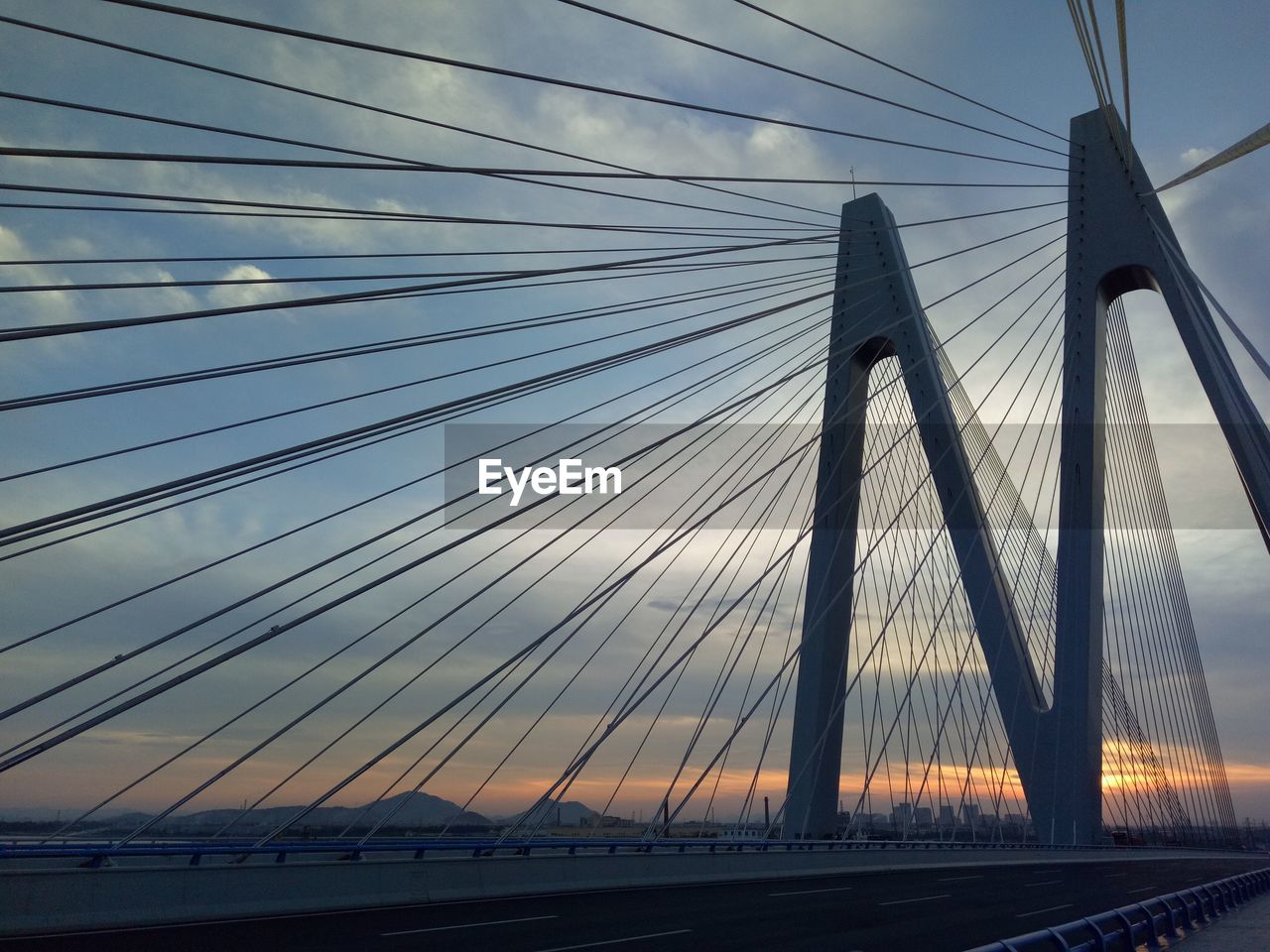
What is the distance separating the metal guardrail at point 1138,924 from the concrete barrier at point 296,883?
6.69m

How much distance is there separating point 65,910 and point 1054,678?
1958 centimetres

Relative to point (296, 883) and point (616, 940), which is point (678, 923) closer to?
point (616, 940)

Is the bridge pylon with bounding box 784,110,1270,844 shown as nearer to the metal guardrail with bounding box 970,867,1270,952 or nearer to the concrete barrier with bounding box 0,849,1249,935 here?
the concrete barrier with bounding box 0,849,1249,935

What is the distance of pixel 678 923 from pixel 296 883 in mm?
4133

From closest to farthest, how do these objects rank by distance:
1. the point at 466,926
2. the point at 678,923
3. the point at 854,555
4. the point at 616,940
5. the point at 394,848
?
the point at 616,940 < the point at 466,926 < the point at 678,923 < the point at 394,848 < the point at 854,555

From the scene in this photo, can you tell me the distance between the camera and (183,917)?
10.1 metres

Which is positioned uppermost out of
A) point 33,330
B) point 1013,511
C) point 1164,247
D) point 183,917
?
point 1164,247

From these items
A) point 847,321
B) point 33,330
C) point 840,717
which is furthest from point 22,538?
point 847,321

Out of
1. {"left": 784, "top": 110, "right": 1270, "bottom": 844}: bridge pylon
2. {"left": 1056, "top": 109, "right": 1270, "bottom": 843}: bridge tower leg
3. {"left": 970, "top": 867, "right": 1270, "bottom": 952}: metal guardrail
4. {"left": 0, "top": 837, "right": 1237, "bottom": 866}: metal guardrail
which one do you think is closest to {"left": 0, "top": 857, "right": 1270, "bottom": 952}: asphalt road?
{"left": 0, "top": 837, "right": 1237, "bottom": 866}: metal guardrail

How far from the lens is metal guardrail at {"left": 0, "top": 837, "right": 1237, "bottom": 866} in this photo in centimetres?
995

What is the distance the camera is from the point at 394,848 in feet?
41.0

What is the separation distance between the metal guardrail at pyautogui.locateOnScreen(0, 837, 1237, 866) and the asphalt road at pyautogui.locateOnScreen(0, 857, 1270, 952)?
77 cm

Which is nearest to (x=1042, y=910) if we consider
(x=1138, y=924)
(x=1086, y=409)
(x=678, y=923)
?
(x=1138, y=924)

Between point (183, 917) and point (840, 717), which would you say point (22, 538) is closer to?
point (183, 917)
